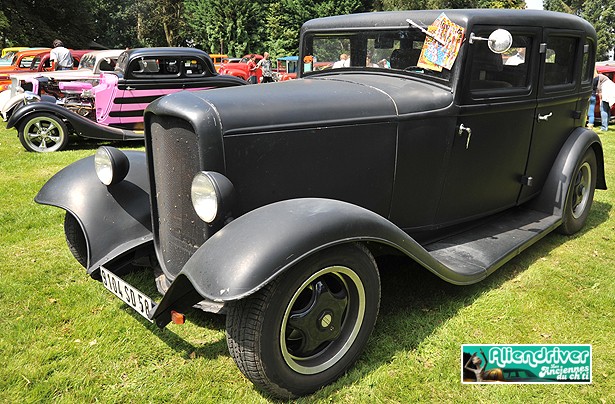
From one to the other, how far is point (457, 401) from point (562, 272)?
1902 mm

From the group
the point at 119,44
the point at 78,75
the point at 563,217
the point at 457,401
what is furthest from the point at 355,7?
the point at 457,401

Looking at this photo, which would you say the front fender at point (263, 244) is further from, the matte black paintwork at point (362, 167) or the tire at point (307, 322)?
the tire at point (307, 322)

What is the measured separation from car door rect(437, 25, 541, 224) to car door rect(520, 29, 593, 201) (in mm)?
152

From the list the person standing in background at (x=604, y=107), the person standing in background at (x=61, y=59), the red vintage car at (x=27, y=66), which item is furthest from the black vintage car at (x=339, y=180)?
the red vintage car at (x=27, y=66)

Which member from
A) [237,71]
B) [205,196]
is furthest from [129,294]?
[237,71]

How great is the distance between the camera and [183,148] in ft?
8.59

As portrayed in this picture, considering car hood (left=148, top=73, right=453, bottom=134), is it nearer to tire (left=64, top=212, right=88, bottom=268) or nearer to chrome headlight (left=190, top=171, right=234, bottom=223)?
chrome headlight (left=190, top=171, right=234, bottom=223)

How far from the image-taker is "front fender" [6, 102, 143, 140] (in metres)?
8.14

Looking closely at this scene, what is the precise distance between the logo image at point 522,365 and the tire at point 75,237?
8.66 feet

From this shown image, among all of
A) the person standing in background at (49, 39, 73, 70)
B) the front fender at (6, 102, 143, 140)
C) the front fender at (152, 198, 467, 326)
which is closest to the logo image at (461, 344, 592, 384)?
the front fender at (152, 198, 467, 326)

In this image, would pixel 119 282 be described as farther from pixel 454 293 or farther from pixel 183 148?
pixel 454 293

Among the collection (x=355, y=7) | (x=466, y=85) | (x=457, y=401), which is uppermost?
(x=355, y=7)

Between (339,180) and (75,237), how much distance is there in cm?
196

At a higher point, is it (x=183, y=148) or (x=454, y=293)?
(x=183, y=148)
